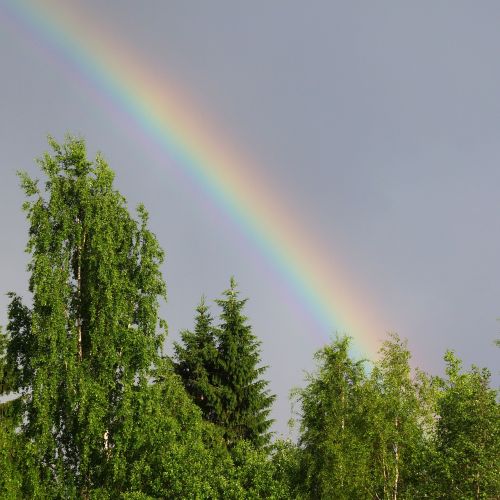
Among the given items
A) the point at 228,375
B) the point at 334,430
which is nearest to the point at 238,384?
the point at 228,375

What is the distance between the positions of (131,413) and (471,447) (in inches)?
510

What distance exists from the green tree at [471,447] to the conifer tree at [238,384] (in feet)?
44.8

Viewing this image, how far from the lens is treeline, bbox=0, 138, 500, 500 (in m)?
25.0

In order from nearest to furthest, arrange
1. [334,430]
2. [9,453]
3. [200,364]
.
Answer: [9,453], [334,430], [200,364]

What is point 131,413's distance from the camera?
2538 cm

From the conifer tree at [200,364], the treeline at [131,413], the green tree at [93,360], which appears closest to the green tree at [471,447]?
the treeline at [131,413]

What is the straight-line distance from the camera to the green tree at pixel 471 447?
24.9 meters

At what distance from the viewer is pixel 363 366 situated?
32.8 meters

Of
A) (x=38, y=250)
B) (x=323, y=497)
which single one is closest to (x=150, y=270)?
(x=38, y=250)

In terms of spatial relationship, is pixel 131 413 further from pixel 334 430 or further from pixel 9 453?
pixel 334 430

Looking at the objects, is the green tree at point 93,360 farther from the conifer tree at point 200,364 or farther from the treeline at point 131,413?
the conifer tree at point 200,364

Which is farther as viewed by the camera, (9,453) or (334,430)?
(334,430)

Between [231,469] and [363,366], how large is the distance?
34.0 feet

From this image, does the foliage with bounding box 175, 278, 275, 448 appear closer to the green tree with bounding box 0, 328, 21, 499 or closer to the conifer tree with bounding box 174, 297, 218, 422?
the conifer tree with bounding box 174, 297, 218, 422
